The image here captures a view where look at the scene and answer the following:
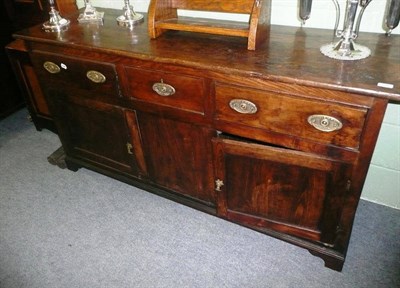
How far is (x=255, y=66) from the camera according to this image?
1.04 m

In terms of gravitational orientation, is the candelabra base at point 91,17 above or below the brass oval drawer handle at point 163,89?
above

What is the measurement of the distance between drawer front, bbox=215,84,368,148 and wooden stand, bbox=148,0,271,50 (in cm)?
20

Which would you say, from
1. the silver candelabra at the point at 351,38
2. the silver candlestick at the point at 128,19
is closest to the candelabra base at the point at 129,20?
the silver candlestick at the point at 128,19

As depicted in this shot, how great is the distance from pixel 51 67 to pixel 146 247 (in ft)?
3.01

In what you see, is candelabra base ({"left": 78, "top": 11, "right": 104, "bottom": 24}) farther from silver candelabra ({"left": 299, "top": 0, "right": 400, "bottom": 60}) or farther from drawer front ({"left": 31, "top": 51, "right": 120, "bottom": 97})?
silver candelabra ({"left": 299, "top": 0, "right": 400, "bottom": 60})

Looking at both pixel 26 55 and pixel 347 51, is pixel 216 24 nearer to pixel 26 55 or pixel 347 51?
pixel 347 51

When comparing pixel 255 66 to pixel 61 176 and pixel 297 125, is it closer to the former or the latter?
pixel 297 125

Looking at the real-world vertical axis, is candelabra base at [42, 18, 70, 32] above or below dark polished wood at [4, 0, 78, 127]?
above

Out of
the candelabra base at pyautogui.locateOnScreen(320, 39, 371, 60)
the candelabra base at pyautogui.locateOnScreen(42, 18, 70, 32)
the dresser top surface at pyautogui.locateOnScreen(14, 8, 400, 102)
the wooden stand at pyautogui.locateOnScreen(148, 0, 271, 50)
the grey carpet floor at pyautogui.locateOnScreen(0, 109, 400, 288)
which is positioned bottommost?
the grey carpet floor at pyautogui.locateOnScreen(0, 109, 400, 288)

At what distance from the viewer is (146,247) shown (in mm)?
1481

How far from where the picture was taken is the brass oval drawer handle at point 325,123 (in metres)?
0.97

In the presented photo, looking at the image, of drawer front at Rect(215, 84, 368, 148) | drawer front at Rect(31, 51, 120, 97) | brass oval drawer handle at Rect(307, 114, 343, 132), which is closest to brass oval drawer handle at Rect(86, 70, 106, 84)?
drawer front at Rect(31, 51, 120, 97)

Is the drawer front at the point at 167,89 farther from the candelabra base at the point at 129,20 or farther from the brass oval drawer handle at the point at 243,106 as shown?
the candelabra base at the point at 129,20

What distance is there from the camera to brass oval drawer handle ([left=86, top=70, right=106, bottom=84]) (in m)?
1.35
